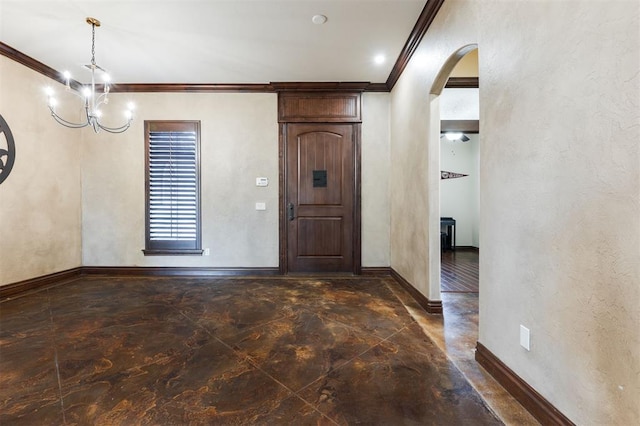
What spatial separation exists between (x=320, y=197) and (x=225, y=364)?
303 cm

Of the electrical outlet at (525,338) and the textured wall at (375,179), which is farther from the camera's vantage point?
the textured wall at (375,179)

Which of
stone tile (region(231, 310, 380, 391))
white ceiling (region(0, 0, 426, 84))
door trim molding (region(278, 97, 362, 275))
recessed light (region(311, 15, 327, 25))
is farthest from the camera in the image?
door trim molding (region(278, 97, 362, 275))

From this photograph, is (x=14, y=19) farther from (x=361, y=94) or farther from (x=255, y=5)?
(x=361, y=94)

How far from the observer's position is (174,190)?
467 centimetres

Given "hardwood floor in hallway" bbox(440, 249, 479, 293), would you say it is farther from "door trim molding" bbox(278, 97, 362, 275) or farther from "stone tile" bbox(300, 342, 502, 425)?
"stone tile" bbox(300, 342, 502, 425)

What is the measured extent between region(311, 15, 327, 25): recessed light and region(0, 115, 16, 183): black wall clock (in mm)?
3944

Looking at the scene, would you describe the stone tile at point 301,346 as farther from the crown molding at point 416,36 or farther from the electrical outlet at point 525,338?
the crown molding at point 416,36

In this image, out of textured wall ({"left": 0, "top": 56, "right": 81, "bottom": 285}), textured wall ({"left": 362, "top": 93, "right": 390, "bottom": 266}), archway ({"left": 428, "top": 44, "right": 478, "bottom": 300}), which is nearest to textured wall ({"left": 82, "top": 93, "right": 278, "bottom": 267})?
textured wall ({"left": 0, "top": 56, "right": 81, "bottom": 285})

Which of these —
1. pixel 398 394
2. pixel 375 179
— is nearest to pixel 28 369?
pixel 398 394

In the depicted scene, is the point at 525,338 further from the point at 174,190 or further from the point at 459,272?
the point at 174,190

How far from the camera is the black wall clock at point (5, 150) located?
11.5 feet

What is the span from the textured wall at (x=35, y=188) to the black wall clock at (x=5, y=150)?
0.06m

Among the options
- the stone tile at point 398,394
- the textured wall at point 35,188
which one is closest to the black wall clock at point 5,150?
the textured wall at point 35,188

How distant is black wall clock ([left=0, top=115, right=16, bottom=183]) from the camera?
3516 millimetres
